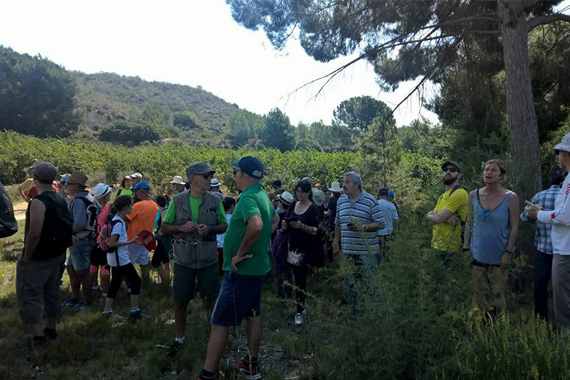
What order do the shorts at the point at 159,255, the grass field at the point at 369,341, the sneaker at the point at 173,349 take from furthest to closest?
the shorts at the point at 159,255 < the sneaker at the point at 173,349 < the grass field at the point at 369,341

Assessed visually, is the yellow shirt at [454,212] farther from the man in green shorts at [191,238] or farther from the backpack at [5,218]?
the backpack at [5,218]

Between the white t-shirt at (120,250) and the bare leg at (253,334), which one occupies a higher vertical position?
the white t-shirt at (120,250)

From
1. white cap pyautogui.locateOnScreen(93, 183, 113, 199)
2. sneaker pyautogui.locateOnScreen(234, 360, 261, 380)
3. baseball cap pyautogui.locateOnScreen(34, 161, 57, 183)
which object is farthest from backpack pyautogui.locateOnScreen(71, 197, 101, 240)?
sneaker pyautogui.locateOnScreen(234, 360, 261, 380)

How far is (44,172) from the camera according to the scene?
13.8ft

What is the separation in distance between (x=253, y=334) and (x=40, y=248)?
2.22m

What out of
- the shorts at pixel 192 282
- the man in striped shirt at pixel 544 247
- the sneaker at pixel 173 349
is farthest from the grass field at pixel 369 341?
the man in striped shirt at pixel 544 247

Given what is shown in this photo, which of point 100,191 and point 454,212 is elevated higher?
point 100,191

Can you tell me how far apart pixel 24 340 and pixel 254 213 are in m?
2.99

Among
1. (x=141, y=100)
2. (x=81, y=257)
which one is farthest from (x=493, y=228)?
(x=141, y=100)

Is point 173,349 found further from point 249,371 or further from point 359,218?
point 359,218

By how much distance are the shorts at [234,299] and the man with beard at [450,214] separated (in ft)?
6.33

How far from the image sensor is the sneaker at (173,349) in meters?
3.99

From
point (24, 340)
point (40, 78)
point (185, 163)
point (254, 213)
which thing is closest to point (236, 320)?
point (254, 213)

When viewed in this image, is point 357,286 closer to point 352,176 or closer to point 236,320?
point 236,320
